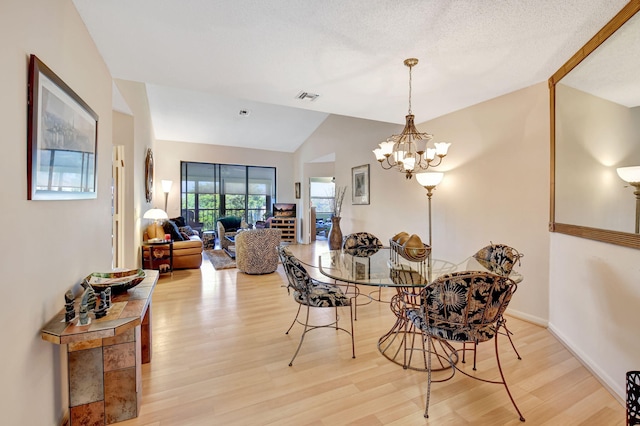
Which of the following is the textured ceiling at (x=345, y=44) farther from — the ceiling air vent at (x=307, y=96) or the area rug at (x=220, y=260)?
the area rug at (x=220, y=260)

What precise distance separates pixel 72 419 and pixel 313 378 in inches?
55.9

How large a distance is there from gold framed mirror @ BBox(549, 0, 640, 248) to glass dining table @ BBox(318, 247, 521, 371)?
799 millimetres

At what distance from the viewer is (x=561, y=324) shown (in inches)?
105

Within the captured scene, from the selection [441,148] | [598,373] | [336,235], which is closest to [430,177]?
[441,148]

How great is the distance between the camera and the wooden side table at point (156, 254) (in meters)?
4.79

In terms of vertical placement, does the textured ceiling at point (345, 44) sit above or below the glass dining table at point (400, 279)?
above

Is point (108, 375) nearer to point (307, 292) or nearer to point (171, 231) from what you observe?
point (307, 292)

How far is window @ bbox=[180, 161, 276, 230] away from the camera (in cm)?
846

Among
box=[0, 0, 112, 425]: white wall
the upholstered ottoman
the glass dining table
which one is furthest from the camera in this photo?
the upholstered ottoman

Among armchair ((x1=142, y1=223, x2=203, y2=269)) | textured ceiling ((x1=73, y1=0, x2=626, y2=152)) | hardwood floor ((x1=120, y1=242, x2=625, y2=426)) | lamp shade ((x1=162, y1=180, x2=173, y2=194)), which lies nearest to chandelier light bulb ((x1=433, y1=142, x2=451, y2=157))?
textured ceiling ((x1=73, y1=0, x2=626, y2=152))

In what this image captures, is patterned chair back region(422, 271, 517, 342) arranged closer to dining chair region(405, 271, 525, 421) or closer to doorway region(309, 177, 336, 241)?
dining chair region(405, 271, 525, 421)

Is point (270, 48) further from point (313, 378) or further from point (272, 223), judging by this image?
point (272, 223)

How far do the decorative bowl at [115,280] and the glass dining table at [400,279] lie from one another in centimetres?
144

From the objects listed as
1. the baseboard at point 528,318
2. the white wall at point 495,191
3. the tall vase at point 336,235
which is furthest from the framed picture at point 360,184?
the baseboard at point 528,318
